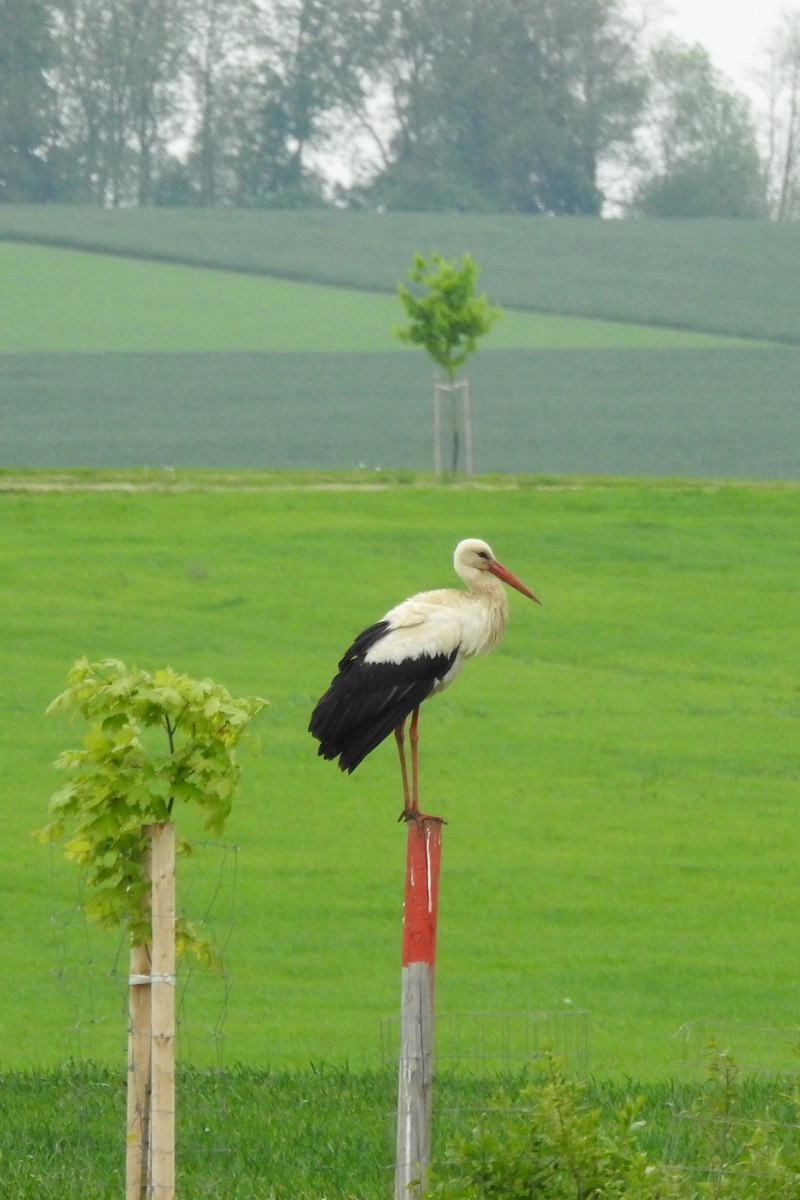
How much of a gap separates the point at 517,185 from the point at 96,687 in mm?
88471

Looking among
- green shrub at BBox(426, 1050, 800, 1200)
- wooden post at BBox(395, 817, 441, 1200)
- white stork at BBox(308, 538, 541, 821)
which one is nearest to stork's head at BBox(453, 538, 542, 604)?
white stork at BBox(308, 538, 541, 821)

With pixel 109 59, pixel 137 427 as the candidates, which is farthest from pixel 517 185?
pixel 137 427

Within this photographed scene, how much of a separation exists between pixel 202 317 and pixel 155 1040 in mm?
53915

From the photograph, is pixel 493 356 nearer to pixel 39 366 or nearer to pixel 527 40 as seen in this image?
pixel 39 366

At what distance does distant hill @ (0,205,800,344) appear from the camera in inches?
2564

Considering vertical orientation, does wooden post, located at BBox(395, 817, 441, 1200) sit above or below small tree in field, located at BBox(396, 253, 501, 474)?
below

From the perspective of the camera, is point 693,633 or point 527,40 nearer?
point 693,633

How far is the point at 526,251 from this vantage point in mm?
72188

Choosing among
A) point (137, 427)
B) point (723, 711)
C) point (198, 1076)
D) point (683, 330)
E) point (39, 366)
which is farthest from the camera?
point (683, 330)

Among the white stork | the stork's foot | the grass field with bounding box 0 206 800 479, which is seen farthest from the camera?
the grass field with bounding box 0 206 800 479

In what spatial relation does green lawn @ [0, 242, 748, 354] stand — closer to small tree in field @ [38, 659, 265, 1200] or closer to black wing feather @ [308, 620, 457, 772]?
black wing feather @ [308, 620, 457, 772]

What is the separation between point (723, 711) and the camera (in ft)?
81.8

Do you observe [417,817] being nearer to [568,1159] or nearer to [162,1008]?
[162,1008]

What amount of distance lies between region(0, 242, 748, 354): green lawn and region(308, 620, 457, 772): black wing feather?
46.5 metres
